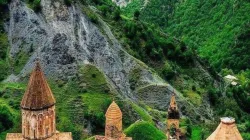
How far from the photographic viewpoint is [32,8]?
82.2m

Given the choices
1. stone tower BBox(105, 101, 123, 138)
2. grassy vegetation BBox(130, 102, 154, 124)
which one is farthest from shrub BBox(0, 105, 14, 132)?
stone tower BBox(105, 101, 123, 138)

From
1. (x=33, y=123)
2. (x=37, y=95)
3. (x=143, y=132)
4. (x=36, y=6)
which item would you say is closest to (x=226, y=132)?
(x=37, y=95)

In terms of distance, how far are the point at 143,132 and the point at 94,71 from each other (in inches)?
658

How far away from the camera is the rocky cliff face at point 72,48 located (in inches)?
3071

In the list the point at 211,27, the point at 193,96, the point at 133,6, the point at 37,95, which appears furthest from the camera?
the point at 133,6

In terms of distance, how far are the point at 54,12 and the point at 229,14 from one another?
69881mm

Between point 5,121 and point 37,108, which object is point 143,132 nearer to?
point 5,121

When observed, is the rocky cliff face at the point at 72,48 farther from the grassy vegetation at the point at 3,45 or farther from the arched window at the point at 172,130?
the arched window at the point at 172,130

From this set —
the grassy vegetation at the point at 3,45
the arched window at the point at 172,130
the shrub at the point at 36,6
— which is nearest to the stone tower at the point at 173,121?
the arched window at the point at 172,130

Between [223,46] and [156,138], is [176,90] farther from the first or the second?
[223,46]

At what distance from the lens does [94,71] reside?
254ft

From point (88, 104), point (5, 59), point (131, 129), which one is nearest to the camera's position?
point (131, 129)

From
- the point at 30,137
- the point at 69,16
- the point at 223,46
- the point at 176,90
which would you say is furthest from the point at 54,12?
the point at 223,46

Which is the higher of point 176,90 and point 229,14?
point 229,14
